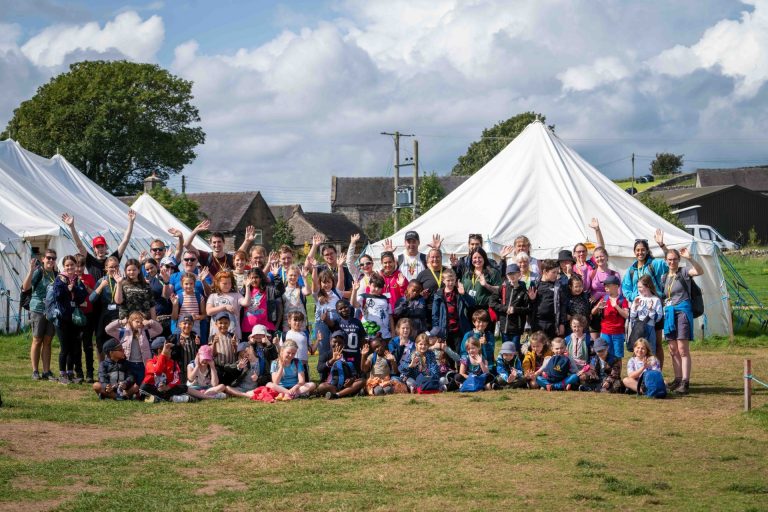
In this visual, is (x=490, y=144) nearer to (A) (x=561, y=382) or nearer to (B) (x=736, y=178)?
(B) (x=736, y=178)

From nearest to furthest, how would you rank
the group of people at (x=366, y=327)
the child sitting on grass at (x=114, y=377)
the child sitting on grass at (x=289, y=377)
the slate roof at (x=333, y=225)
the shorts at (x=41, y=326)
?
1. the child sitting on grass at (x=114, y=377)
2. the child sitting on grass at (x=289, y=377)
3. the group of people at (x=366, y=327)
4. the shorts at (x=41, y=326)
5. the slate roof at (x=333, y=225)

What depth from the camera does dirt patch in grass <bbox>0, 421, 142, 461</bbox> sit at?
7406 millimetres

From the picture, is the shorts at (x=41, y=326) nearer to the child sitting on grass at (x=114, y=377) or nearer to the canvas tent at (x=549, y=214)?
the child sitting on grass at (x=114, y=377)

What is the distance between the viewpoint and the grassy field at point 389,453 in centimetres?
611

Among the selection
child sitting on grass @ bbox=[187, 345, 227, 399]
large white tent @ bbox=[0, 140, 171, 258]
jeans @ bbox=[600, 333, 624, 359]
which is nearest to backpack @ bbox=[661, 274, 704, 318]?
jeans @ bbox=[600, 333, 624, 359]

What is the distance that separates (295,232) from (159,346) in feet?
183

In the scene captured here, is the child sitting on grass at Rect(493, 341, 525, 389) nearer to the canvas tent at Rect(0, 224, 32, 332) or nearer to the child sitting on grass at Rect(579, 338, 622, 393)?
the child sitting on grass at Rect(579, 338, 622, 393)

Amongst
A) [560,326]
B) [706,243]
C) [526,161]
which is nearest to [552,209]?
[526,161]

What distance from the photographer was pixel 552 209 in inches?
690

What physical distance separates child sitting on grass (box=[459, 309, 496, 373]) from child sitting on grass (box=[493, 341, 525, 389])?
116mm

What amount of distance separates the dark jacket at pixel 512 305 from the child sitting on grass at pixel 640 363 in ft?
4.15

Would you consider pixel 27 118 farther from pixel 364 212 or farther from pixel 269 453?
pixel 269 453

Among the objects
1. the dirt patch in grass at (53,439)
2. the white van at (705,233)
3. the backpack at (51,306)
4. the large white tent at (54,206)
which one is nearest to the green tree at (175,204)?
the large white tent at (54,206)

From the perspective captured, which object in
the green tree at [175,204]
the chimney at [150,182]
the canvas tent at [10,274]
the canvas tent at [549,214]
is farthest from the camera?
the chimney at [150,182]
